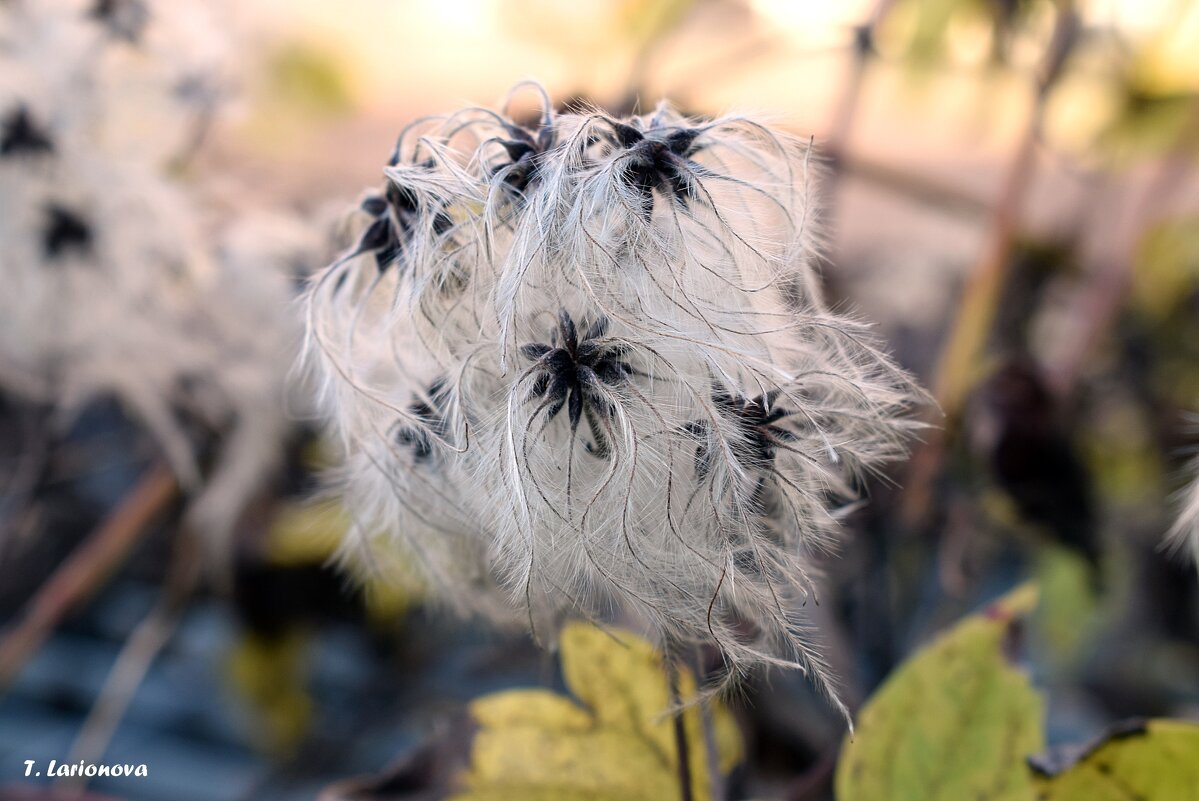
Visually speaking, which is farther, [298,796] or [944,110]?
[944,110]

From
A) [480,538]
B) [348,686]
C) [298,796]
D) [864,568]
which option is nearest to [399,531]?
[480,538]

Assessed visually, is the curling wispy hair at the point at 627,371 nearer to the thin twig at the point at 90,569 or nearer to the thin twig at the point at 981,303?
the thin twig at the point at 981,303

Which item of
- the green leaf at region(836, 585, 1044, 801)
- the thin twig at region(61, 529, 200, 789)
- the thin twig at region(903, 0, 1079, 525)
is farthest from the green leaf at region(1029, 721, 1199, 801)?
the thin twig at region(61, 529, 200, 789)

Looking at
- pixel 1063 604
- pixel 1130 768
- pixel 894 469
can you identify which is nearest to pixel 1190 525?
pixel 1130 768

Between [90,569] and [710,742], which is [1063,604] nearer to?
[710,742]

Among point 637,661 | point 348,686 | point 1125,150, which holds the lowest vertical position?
A: point 348,686

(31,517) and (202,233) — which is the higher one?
(202,233)

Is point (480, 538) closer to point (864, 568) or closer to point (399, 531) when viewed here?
point (399, 531)
